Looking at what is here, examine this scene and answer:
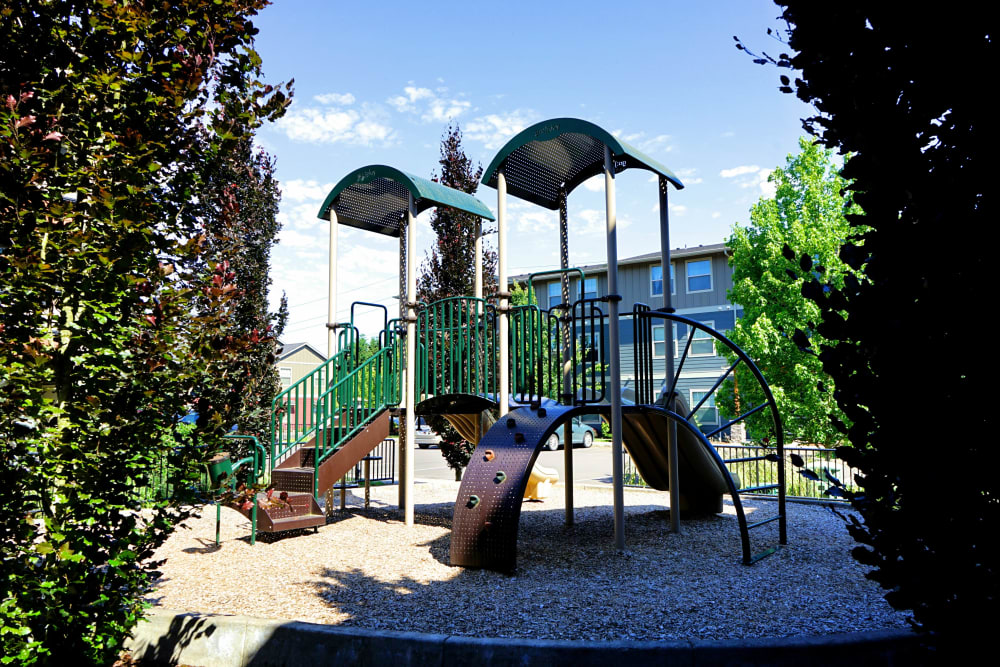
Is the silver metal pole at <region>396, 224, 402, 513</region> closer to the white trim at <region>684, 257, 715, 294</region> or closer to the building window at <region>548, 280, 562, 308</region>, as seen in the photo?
the white trim at <region>684, 257, 715, 294</region>

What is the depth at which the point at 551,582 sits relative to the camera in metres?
5.63

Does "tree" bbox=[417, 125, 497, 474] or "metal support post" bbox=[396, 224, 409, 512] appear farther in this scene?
"tree" bbox=[417, 125, 497, 474]

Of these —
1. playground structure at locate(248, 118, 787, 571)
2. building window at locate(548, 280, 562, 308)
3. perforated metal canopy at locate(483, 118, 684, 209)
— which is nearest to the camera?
playground structure at locate(248, 118, 787, 571)

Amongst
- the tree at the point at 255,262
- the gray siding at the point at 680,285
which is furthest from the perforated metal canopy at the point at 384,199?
the gray siding at the point at 680,285

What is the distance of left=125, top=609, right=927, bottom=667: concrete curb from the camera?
358 centimetres

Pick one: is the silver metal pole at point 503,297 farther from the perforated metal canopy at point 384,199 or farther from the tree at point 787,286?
the tree at point 787,286

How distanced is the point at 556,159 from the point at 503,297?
80.1 inches

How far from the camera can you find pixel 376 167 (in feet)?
29.9

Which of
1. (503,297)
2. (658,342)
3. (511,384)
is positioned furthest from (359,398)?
(658,342)

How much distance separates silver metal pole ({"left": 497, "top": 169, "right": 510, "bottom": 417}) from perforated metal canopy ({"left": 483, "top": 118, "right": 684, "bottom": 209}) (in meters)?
0.26

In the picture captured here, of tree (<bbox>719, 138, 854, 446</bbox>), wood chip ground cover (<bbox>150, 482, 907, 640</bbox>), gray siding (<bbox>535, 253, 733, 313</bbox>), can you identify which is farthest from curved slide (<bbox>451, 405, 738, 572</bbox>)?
gray siding (<bbox>535, 253, 733, 313</bbox>)

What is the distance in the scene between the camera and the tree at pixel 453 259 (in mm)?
12797

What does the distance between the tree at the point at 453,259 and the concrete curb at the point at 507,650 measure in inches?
334

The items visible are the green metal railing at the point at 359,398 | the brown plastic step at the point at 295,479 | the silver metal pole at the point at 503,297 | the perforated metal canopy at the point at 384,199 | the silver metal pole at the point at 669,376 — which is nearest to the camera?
the silver metal pole at the point at 669,376
